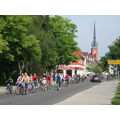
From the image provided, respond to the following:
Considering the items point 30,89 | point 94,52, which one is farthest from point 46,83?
point 94,52

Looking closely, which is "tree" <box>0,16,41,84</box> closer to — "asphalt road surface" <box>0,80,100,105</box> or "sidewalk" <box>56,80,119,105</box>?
"asphalt road surface" <box>0,80,100,105</box>

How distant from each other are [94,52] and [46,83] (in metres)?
167

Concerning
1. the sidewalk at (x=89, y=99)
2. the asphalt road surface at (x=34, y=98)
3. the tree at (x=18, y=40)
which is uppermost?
the tree at (x=18, y=40)

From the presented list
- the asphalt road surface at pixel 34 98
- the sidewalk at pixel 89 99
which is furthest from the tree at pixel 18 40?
the sidewalk at pixel 89 99

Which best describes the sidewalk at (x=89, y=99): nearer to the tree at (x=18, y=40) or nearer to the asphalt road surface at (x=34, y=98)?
the asphalt road surface at (x=34, y=98)

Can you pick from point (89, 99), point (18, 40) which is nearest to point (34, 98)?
point (89, 99)

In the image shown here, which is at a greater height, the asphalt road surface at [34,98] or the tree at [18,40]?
the tree at [18,40]

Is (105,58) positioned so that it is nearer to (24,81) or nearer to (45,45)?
(45,45)

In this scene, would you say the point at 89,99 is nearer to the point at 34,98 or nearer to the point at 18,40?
the point at 34,98

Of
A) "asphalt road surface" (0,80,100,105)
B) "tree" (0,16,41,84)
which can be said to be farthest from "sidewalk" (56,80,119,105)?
"tree" (0,16,41,84)

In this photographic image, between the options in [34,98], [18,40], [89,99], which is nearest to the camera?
[89,99]

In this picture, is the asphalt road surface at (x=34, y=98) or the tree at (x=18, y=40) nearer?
the asphalt road surface at (x=34, y=98)
